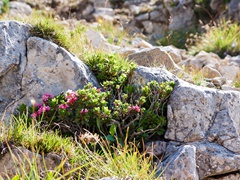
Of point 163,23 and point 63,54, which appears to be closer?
point 63,54

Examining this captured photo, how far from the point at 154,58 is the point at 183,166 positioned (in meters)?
2.76

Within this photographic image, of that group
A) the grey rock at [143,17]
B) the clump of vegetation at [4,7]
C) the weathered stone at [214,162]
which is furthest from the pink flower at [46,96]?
the grey rock at [143,17]

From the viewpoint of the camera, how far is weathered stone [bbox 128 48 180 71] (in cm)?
695

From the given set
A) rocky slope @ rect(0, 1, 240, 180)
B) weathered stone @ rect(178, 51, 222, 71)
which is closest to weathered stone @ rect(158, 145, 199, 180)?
rocky slope @ rect(0, 1, 240, 180)

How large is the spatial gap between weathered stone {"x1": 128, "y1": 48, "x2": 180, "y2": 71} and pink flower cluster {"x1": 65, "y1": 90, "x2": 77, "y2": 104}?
199 centimetres

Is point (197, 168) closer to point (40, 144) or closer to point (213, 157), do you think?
point (213, 157)

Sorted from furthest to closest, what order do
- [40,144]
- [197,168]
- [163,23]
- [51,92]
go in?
[163,23] → [51,92] → [197,168] → [40,144]

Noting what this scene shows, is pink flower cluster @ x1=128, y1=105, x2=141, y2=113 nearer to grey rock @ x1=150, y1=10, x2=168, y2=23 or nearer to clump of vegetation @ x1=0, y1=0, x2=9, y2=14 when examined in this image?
clump of vegetation @ x1=0, y1=0, x2=9, y2=14

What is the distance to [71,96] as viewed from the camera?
525 cm

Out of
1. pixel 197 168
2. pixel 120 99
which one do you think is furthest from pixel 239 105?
pixel 120 99

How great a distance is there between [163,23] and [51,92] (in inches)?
369

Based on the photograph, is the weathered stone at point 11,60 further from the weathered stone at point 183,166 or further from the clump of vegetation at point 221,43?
the clump of vegetation at point 221,43

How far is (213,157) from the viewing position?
4957mm

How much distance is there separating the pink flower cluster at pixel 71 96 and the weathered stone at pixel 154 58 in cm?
199
